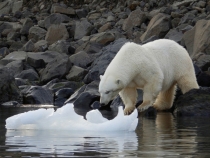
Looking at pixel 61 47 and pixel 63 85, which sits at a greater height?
pixel 61 47

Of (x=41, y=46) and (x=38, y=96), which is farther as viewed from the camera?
(x=41, y=46)

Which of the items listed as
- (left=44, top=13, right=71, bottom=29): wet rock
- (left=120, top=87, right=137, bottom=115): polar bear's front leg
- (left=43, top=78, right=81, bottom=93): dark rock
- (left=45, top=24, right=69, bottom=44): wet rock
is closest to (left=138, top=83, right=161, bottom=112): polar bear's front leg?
(left=120, top=87, right=137, bottom=115): polar bear's front leg

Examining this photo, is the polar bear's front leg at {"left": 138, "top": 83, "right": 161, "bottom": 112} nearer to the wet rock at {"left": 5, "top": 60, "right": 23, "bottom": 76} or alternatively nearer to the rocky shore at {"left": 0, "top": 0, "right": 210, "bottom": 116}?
the rocky shore at {"left": 0, "top": 0, "right": 210, "bottom": 116}

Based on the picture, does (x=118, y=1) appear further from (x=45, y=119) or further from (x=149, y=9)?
(x=45, y=119)

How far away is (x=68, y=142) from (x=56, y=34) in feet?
86.7

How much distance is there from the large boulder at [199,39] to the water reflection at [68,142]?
1397cm

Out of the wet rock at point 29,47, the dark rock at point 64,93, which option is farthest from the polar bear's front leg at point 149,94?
the wet rock at point 29,47

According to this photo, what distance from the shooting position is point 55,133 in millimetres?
10742

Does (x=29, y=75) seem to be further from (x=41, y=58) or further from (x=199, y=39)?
(x=199, y=39)

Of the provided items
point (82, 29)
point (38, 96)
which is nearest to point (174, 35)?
point (82, 29)

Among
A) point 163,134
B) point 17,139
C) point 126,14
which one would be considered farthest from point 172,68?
point 126,14

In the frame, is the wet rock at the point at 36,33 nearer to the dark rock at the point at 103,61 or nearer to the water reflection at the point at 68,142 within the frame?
the dark rock at the point at 103,61

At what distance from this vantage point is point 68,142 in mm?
9609

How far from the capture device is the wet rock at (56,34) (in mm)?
35531
